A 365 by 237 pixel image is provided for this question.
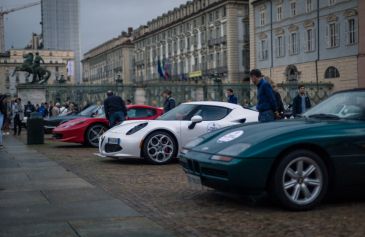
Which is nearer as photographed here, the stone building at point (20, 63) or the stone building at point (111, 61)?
the stone building at point (111, 61)

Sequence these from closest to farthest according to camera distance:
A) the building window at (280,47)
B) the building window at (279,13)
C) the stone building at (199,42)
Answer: the building window at (280,47), the building window at (279,13), the stone building at (199,42)

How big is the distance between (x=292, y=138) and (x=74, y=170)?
17.7ft

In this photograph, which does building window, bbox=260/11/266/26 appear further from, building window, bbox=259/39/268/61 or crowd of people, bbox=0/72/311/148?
crowd of people, bbox=0/72/311/148

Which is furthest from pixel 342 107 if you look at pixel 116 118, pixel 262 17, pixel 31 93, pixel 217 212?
pixel 262 17

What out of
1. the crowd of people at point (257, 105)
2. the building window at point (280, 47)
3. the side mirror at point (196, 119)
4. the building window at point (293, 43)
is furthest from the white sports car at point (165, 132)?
the building window at point (280, 47)

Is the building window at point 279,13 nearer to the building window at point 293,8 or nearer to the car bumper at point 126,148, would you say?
the building window at point 293,8

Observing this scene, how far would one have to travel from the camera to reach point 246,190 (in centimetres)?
624

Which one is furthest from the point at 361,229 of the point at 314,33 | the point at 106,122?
the point at 314,33

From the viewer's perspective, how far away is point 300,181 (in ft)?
20.8

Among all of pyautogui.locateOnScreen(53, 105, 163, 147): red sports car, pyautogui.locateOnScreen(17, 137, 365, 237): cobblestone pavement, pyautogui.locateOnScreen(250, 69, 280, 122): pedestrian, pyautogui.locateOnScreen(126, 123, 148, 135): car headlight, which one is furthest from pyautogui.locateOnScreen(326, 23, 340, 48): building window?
pyautogui.locateOnScreen(17, 137, 365, 237): cobblestone pavement

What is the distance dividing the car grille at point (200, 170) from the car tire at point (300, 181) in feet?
1.87

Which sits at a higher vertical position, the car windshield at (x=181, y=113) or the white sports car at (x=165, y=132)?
the car windshield at (x=181, y=113)

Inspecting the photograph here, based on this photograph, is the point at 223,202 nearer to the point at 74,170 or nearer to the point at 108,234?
the point at 108,234

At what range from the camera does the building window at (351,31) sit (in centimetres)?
5059
